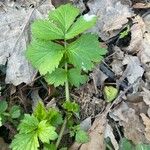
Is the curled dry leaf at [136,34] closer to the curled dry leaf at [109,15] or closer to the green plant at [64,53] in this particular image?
the curled dry leaf at [109,15]

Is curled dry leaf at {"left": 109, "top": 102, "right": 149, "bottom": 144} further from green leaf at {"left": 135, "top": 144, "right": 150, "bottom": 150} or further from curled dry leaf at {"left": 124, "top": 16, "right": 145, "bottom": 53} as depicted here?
curled dry leaf at {"left": 124, "top": 16, "right": 145, "bottom": 53}

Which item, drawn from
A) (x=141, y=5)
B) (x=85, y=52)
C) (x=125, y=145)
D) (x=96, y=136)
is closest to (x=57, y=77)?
(x=85, y=52)

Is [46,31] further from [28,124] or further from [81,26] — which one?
[28,124]

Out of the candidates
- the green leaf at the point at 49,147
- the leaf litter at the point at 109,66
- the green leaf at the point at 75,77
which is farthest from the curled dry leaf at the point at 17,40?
the green leaf at the point at 49,147

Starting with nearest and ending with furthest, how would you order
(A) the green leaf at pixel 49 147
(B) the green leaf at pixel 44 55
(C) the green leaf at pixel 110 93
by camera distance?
1. (A) the green leaf at pixel 49 147
2. (B) the green leaf at pixel 44 55
3. (C) the green leaf at pixel 110 93

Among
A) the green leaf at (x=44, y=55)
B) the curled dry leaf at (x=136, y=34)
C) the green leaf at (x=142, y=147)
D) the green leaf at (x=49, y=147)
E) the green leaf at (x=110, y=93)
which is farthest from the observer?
the curled dry leaf at (x=136, y=34)

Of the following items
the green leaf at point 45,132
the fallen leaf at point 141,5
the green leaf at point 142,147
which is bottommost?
the green leaf at point 142,147

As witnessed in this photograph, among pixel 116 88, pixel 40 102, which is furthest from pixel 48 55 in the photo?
pixel 116 88
